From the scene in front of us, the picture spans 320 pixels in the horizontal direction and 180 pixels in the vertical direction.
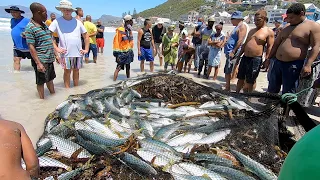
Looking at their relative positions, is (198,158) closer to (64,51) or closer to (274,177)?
(274,177)

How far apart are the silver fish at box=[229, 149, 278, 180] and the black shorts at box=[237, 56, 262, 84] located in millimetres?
2936

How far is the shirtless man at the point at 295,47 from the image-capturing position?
3918 mm

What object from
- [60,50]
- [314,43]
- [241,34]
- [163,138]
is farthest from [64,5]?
[314,43]

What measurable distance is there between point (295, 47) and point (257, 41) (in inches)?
44.2

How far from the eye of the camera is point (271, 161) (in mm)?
2834

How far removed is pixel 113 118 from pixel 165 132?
0.92 metres

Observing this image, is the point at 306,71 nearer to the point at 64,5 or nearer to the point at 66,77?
the point at 64,5

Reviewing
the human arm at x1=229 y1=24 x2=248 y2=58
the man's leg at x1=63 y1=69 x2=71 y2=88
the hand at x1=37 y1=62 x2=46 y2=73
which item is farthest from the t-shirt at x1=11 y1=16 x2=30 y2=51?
the human arm at x1=229 y1=24 x2=248 y2=58

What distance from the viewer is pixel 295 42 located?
13.4ft

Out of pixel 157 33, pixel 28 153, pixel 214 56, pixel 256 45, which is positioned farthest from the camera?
pixel 157 33

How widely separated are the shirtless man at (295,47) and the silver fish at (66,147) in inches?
150

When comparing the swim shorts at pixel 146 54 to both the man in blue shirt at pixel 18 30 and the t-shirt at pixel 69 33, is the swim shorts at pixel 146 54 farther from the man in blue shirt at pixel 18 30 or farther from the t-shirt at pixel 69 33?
the man in blue shirt at pixel 18 30

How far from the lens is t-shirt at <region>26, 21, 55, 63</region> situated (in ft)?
14.8

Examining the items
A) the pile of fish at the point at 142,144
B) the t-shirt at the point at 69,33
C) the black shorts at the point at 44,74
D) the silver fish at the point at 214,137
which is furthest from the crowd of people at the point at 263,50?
the black shorts at the point at 44,74
